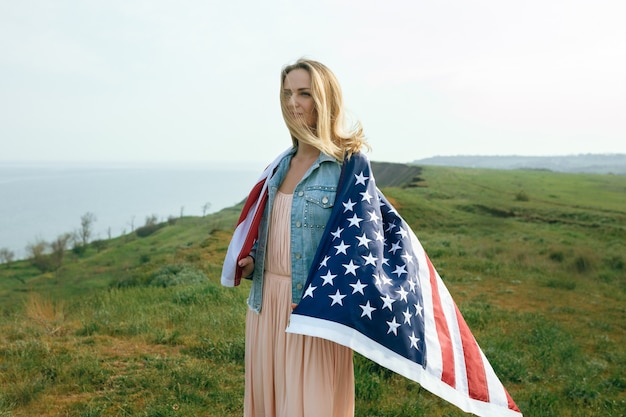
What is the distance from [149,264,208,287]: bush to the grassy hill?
43 millimetres

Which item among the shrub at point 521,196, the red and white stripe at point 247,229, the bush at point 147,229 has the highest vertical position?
the red and white stripe at point 247,229

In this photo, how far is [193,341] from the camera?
5.67 m

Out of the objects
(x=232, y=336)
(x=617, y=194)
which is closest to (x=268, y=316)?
(x=232, y=336)

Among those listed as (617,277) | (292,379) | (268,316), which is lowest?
(617,277)

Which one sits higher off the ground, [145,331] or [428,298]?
[428,298]

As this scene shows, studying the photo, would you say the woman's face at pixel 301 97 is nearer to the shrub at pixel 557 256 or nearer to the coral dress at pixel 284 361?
the coral dress at pixel 284 361

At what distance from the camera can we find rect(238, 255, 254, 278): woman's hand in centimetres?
297

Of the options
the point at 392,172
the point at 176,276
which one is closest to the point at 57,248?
the point at 176,276

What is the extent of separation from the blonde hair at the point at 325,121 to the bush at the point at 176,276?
7070mm

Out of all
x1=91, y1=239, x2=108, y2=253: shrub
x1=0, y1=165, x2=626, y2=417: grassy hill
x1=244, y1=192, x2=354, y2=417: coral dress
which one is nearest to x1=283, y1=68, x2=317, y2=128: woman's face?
x1=244, y1=192, x2=354, y2=417: coral dress

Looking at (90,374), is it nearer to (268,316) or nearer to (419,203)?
(268,316)

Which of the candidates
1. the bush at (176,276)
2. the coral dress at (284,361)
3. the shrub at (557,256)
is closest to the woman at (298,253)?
the coral dress at (284,361)

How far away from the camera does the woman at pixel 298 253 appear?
2748 mm

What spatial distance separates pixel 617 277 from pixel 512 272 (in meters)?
2.87
